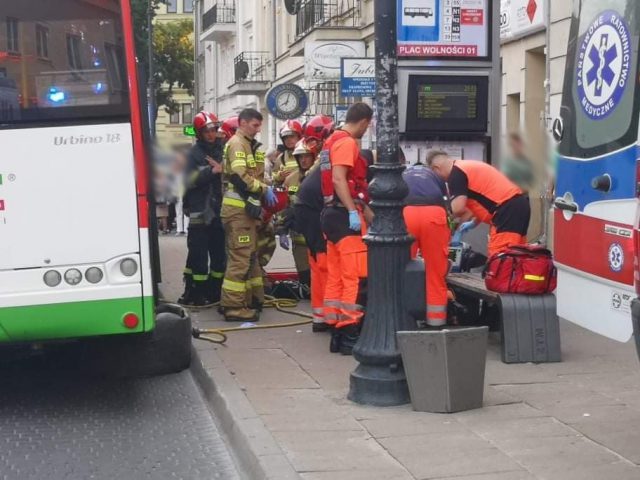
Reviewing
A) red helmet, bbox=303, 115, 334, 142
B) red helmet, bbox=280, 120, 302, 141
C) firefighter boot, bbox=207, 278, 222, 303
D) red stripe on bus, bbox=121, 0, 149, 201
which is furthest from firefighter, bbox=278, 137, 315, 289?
red stripe on bus, bbox=121, 0, 149, 201

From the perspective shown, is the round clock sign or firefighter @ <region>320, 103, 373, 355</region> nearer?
firefighter @ <region>320, 103, 373, 355</region>

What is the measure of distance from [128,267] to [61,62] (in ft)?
4.44

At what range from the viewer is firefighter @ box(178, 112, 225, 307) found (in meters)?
11.3

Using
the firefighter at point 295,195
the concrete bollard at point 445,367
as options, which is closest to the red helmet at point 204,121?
the firefighter at point 295,195

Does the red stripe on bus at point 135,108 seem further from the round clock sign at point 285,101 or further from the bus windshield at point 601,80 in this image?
the round clock sign at point 285,101

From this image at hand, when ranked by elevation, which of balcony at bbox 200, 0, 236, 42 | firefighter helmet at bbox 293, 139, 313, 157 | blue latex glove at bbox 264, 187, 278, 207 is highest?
balcony at bbox 200, 0, 236, 42

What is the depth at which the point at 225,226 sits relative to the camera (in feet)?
34.7

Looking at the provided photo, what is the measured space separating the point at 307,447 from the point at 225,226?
4.79 meters

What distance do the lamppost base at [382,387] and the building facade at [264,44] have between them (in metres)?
16.9

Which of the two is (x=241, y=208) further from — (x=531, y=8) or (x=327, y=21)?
(x=327, y=21)

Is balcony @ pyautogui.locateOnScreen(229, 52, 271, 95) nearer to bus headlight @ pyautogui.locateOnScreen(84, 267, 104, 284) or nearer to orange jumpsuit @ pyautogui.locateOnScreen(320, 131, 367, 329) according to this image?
orange jumpsuit @ pyautogui.locateOnScreen(320, 131, 367, 329)

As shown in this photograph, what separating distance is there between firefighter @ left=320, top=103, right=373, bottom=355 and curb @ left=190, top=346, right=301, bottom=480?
3.39 feet

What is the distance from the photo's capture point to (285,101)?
20.2 metres

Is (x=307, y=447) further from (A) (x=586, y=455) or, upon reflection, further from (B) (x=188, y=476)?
(A) (x=586, y=455)
